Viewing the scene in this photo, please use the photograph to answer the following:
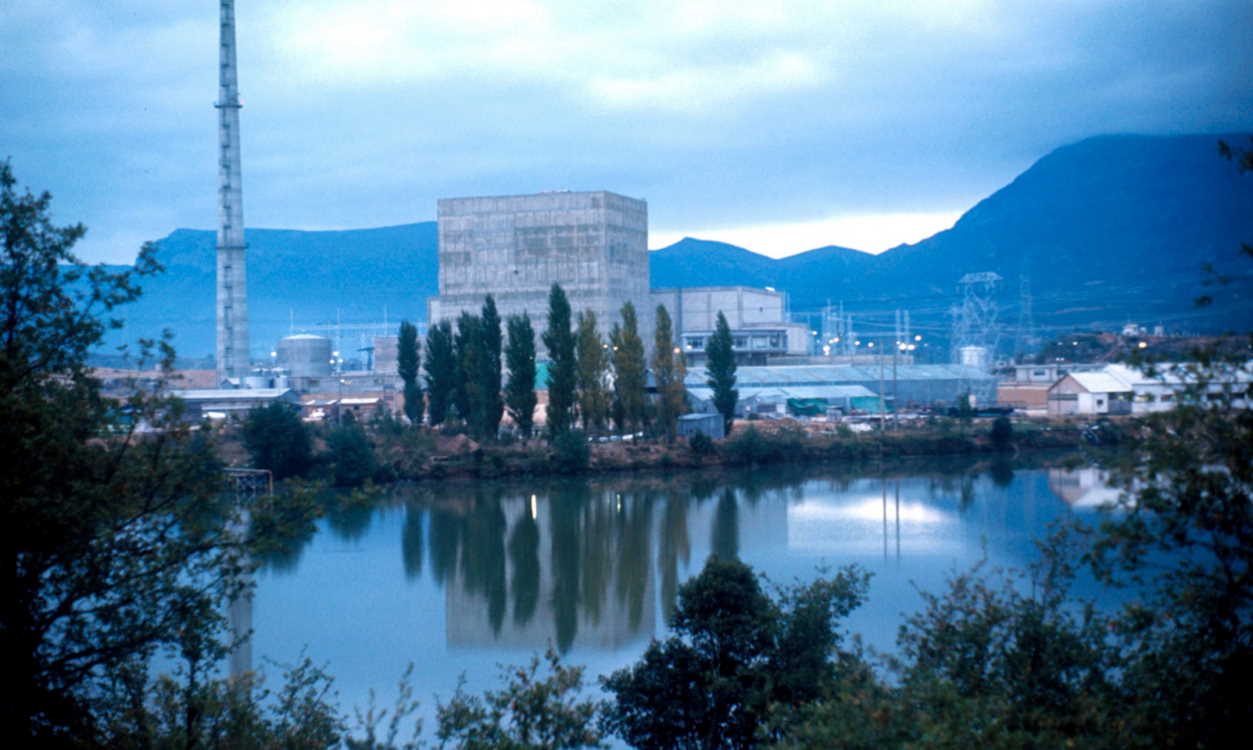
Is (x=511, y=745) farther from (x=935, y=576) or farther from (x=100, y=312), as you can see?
(x=935, y=576)

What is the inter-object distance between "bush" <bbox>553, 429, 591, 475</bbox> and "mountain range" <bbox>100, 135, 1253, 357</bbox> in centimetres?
950

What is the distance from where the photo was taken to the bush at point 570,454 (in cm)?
2255

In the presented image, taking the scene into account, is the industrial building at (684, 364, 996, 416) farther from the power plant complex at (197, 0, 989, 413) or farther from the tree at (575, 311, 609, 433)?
the tree at (575, 311, 609, 433)

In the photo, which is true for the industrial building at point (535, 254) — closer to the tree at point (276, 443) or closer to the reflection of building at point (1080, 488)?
the tree at point (276, 443)

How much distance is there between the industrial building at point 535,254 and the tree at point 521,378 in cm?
1325

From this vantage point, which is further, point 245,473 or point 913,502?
point 245,473

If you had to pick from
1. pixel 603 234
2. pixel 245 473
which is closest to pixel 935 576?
pixel 245 473

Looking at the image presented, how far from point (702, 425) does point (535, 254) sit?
609 inches

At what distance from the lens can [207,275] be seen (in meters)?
121

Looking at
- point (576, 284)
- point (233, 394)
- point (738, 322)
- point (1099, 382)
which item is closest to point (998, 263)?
point (738, 322)

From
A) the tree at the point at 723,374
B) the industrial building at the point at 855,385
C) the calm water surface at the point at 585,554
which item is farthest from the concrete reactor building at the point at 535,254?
the calm water surface at the point at 585,554

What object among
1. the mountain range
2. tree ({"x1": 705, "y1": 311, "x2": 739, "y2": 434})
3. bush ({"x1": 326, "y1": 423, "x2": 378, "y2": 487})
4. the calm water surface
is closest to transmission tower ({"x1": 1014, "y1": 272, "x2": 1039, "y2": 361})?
the mountain range

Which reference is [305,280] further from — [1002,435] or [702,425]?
[1002,435]

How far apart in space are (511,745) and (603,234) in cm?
3426
